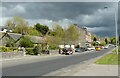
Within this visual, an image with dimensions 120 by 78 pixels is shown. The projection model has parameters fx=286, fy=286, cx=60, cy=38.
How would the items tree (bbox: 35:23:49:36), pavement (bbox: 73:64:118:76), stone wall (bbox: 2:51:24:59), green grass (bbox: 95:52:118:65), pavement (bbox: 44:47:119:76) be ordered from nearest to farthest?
pavement (bbox: 73:64:118:76), pavement (bbox: 44:47:119:76), green grass (bbox: 95:52:118:65), stone wall (bbox: 2:51:24:59), tree (bbox: 35:23:49:36)

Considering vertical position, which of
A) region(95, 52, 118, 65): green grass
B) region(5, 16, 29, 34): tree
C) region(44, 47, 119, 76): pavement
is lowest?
region(95, 52, 118, 65): green grass

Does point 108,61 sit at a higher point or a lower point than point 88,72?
lower

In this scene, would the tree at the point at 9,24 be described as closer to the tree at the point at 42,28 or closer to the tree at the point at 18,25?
the tree at the point at 18,25

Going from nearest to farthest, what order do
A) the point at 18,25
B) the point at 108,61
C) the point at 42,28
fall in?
the point at 108,61, the point at 18,25, the point at 42,28

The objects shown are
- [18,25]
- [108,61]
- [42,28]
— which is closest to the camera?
[108,61]

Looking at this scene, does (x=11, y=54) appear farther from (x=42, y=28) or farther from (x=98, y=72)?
(x=42, y=28)

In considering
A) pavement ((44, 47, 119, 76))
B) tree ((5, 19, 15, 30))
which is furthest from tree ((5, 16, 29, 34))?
pavement ((44, 47, 119, 76))

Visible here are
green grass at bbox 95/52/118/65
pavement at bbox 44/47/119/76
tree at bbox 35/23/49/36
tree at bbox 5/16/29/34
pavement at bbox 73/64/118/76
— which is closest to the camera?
pavement at bbox 73/64/118/76

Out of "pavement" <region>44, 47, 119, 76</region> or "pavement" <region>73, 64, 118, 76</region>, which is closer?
"pavement" <region>73, 64, 118, 76</region>

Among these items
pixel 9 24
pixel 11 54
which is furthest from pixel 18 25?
pixel 11 54

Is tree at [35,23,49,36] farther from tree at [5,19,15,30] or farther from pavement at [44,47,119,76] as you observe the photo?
pavement at [44,47,119,76]

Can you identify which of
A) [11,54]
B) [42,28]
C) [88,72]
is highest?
[42,28]

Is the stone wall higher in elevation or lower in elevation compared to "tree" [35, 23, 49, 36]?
lower

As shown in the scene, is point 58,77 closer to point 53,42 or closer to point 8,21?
point 53,42
